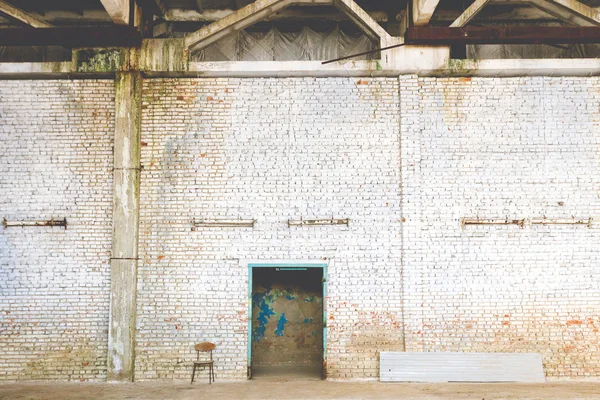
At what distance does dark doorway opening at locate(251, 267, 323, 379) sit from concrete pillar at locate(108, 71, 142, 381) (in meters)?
2.12

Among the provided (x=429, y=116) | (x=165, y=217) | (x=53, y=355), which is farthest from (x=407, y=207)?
(x=53, y=355)

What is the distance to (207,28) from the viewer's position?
25.7 ft

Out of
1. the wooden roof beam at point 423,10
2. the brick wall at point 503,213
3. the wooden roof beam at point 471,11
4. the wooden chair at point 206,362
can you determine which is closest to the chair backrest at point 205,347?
the wooden chair at point 206,362

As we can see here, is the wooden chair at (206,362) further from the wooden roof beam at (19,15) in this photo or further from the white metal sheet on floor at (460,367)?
the wooden roof beam at (19,15)

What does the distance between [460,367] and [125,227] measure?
19.5ft

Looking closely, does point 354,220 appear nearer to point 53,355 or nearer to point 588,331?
point 588,331

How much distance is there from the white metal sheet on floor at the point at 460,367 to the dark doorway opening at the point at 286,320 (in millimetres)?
1487

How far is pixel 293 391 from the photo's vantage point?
6793mm

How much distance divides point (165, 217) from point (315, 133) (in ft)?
9.63

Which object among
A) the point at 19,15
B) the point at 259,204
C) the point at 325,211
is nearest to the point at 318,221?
the point at 325,211

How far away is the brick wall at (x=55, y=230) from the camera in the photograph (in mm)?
7520

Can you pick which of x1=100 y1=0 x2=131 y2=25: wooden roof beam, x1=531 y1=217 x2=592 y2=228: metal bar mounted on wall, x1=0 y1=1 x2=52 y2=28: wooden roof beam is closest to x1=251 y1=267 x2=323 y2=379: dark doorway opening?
x1=531 y1=217 x2=592 y2=228: metal bar mounted on wall

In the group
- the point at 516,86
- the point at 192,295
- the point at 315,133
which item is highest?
the point at 516,86

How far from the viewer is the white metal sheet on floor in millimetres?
7328
